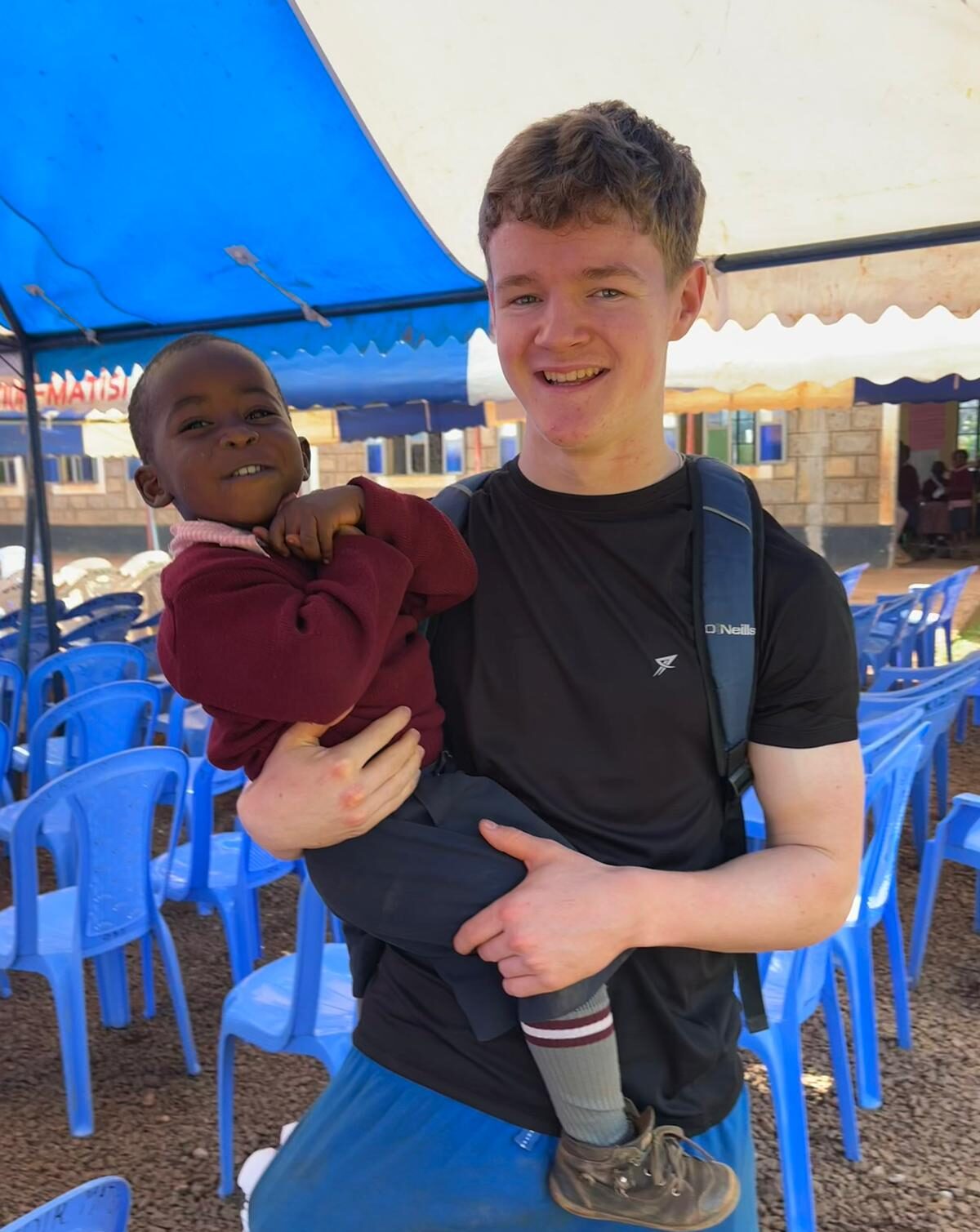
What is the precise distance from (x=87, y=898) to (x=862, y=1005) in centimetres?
242

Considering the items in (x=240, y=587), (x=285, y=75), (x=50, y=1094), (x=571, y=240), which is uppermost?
(x=285, y=75)

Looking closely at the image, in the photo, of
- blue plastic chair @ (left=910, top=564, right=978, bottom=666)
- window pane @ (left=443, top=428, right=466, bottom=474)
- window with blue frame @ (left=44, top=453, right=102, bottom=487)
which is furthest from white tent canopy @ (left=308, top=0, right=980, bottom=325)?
window with blue frame @ (left=44, top=453, right=102, bottom=487)

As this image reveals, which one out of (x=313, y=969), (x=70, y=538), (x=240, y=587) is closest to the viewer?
(x=240, y=587)

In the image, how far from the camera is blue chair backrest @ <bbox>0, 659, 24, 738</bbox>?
504 cm

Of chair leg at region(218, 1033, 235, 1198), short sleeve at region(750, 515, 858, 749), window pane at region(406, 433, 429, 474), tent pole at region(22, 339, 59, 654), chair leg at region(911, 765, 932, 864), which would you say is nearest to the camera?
short sleeve at region(750, 515, 858, 749)

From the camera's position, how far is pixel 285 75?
382 cm

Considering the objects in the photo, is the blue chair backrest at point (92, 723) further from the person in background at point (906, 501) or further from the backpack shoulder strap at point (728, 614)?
the person in background at point (906, 501)

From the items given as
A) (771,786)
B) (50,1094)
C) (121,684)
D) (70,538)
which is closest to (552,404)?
(771,786)

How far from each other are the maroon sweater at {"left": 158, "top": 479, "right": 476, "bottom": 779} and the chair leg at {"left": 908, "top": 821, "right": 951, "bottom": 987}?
297 cm

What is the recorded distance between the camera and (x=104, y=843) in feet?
9.82

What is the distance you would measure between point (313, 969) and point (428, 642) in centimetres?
137

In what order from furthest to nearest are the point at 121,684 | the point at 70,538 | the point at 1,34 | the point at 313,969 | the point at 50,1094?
the point at 70,538, the point at 121,684, the point at 1,34, the point at 50,1094, the point at 313,969

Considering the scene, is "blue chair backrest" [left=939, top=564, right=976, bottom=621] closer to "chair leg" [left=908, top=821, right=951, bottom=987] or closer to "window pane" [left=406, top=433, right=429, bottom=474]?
"chair leg" [left=908, top=821, right=951, bottom=987]

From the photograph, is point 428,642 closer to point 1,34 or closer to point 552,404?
point 552,404
